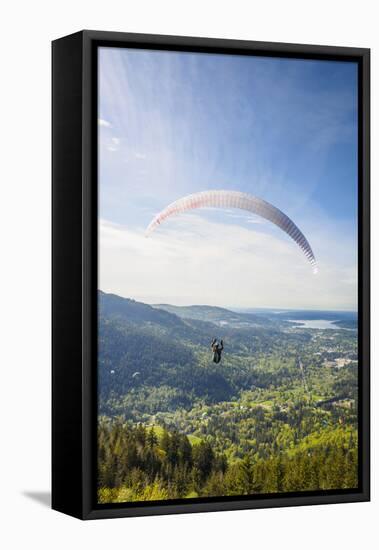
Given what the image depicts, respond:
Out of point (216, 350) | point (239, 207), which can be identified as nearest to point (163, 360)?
point (216, 350)

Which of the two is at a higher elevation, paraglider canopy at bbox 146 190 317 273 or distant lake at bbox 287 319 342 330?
paraglider canopy at bbox 146 190 317 273

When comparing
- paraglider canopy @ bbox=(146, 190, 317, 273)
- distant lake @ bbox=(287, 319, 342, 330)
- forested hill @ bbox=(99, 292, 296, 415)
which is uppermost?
paraglider canopy @ bbox=(146, 190, 317, 273)

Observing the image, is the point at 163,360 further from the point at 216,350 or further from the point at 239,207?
the point at 239,207

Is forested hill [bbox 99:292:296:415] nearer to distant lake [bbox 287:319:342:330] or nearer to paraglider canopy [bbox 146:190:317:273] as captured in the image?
distant lake [bbox 287:319:342:330]

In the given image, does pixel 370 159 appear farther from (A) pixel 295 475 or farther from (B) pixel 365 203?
(A) pixel 295 475

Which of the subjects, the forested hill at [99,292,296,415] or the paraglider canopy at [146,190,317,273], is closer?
the forested hill at [99,292,296,415]

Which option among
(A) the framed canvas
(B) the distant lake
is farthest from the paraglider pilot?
(B) the distant lake

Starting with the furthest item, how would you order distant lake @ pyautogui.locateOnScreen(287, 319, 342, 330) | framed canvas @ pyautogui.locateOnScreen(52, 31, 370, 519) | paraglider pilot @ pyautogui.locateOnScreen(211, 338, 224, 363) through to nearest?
distant lake @ pyautogui.locateOnScreen(287, 319, 342, 330), paraglider pilot @ pyautogui.locateOnScreen(211, 338, 224, 363), framed canvas @ pyautogui.locateOnScreen(52, 31, 370, 519)
